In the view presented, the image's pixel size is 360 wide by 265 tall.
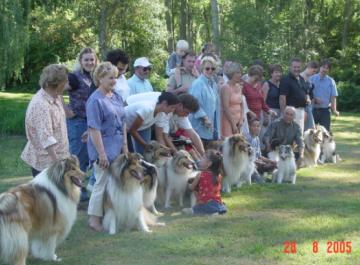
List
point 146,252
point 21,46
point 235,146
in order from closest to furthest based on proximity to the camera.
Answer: point 146,252 < point 235,146 < point 21,46

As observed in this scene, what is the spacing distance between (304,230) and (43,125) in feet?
10.3

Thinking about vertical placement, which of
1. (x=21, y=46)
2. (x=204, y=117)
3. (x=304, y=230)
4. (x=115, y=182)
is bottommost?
(x=304, y=230)

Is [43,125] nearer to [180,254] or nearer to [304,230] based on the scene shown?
[180,254]

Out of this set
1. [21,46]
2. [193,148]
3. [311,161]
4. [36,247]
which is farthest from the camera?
[21,46]

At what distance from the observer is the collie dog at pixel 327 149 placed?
11.0m

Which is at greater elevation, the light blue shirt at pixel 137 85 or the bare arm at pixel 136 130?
the light blue shirt at pixel 137 85

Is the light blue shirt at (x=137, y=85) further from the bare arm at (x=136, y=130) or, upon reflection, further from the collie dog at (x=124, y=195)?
the collie dog at (x=124, y=195)

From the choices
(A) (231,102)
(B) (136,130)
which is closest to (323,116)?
(A) (231,102)

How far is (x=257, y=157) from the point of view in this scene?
936 cm

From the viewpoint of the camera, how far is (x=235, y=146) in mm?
8039

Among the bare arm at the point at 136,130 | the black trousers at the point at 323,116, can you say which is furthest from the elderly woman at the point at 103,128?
the black trousers at the point at 323,116

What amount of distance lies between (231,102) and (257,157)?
4.81ft

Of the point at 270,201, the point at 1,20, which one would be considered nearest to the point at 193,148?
the point at 270,201

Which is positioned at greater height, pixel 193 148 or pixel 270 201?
pixel 193 148
